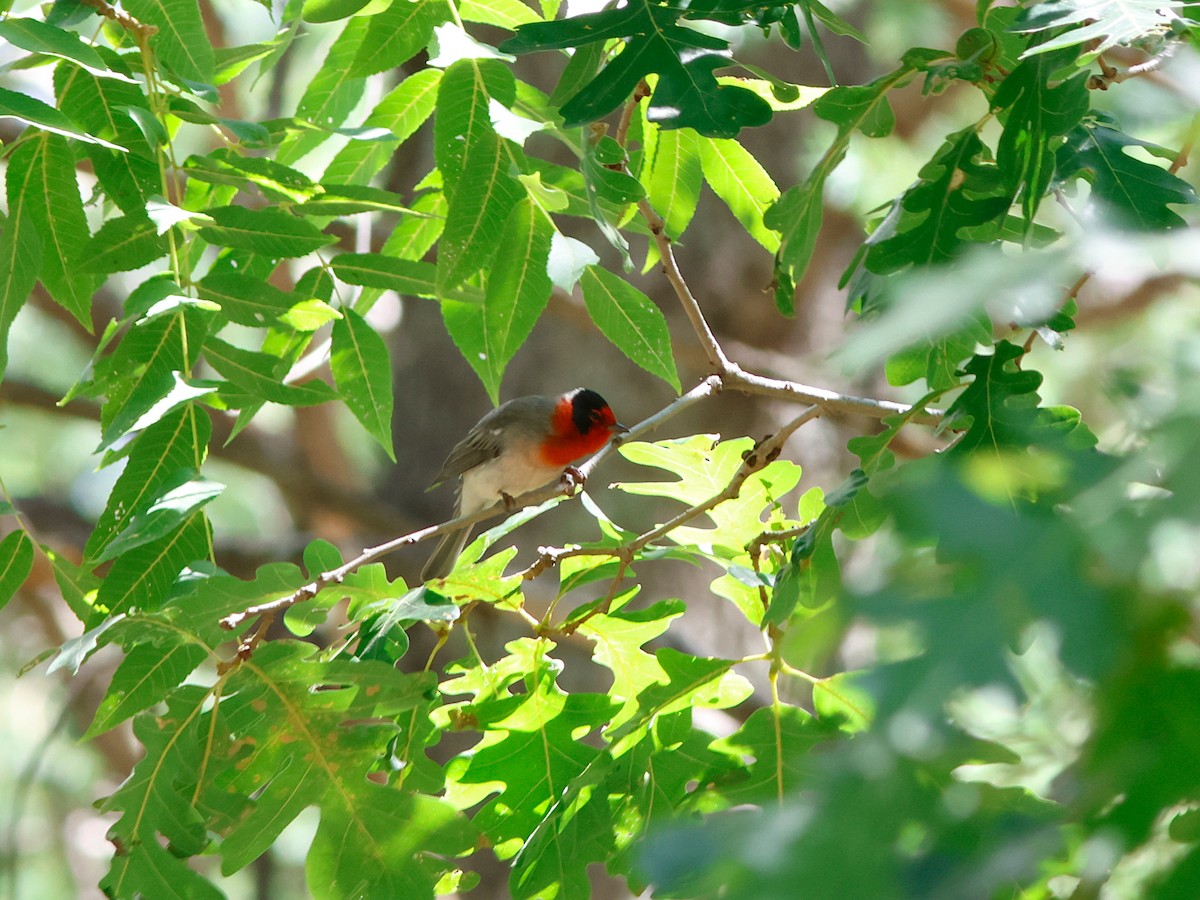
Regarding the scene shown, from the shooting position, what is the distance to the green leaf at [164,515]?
2.03 metres

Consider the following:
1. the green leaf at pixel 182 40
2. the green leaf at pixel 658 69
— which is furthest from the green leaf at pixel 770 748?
the green leaf at pixel 182 40

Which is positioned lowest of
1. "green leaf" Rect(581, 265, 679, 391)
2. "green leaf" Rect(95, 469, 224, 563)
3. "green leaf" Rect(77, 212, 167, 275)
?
"green leaf" Rect(581, 265, 679, 391)

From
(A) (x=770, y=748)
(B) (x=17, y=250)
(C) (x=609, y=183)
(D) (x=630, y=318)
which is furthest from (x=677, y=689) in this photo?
(B) (x=17, y=250)

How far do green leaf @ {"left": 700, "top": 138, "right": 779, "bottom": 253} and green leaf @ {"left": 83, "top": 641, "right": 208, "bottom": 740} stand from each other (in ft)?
4.67

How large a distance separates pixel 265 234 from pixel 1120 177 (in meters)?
1.54

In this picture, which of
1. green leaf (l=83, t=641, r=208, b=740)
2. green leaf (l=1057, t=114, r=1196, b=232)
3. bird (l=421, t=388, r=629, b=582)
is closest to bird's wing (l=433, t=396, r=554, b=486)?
bird (l=421, t=388, r=629, b=582)

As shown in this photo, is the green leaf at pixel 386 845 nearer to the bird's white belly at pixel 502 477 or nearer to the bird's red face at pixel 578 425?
the bird's red face at pixel 578 425

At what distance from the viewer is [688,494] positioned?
9.27 feet

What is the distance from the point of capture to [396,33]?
95.2 inches

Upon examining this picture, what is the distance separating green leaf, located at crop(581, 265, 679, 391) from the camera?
2623mm

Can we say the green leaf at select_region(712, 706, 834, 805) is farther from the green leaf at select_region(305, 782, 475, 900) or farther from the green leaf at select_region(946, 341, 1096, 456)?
the green leaf at select_region(946, 341, 1096, 456)

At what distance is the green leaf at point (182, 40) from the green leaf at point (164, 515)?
3.12 feet

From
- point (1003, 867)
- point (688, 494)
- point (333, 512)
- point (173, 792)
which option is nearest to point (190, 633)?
point (173, 792)

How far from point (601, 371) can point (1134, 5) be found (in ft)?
14.8
